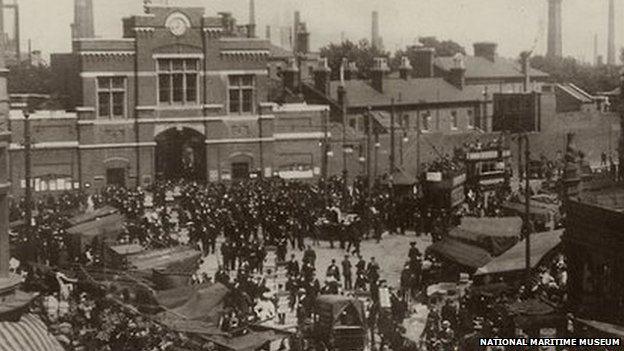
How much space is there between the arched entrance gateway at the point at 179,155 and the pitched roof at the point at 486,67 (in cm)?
2657

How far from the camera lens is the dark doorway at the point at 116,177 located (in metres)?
50.2

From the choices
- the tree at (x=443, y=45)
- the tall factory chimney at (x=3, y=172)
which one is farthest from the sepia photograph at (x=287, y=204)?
the tree at (x=443, y=45)

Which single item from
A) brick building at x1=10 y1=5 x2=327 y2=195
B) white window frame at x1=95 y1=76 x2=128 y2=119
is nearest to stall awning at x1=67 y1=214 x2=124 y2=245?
brick building at x1=10 y1=5 x2=327 y2=195

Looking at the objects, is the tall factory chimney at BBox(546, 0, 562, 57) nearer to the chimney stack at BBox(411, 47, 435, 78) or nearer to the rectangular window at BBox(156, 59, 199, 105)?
the chimney stack at BBox(411, 47, 435, 78)

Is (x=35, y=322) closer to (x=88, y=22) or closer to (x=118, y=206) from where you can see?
(x=118, y=206)

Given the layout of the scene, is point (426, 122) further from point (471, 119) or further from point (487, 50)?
point (487, 50)

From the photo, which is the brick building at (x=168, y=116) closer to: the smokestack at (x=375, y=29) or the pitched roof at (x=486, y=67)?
the pitched roof at (x=486, y=67)

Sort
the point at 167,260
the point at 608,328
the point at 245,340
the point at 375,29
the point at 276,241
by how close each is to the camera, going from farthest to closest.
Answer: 1. the point at 375,29
2. the point at 276,241
3. the point at 167,260
4. the point at 245,340
5. the point at 608,328

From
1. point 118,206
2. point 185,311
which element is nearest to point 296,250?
point 118,206

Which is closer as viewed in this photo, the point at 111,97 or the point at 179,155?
the point at 111,97

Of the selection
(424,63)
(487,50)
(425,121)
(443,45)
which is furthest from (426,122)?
(443,45)

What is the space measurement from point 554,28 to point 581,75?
22.5 meters

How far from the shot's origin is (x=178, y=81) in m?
51.5

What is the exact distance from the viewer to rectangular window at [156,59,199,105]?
5103 centimetres
